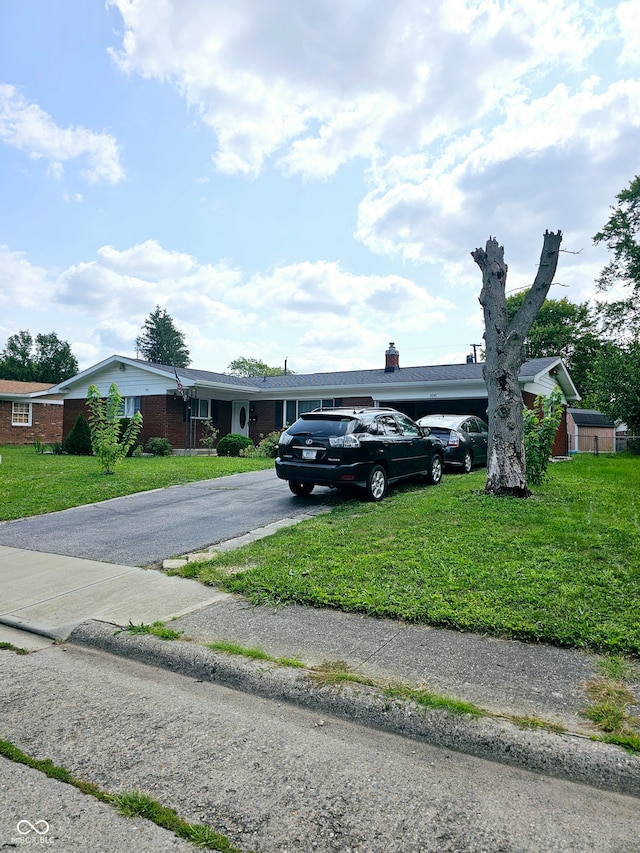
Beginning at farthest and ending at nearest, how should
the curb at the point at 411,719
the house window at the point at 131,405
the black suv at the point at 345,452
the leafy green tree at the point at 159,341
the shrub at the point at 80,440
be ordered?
the leafy green tree at the point at 159,341 → the house window at the point at 131,405 → the shrub at the point at 80,440 → the black suv at the point at 345,452 → the curb at the point at 411,719

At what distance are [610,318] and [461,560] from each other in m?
38.2

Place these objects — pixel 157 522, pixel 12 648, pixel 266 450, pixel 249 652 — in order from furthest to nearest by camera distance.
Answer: pixel 266 450 < pixel 157 522 < pixel 12 648 < pixel 249 652

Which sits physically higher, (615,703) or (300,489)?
(300,489)

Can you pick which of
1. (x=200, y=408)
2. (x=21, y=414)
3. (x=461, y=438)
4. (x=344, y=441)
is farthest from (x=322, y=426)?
(x=21, y=414)

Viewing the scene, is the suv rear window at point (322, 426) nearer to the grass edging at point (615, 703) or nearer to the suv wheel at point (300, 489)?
the suv wheel at point (300, 489)

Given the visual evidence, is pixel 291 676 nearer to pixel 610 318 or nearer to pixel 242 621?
pixel 242 621

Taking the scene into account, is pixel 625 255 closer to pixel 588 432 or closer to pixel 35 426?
pixel 588 432

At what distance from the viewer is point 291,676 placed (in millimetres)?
3439

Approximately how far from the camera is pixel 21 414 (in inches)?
1236

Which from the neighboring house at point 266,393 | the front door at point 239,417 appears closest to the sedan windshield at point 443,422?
the neighboring house at point 266,393

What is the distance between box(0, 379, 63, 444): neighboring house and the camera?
30453 millimetres

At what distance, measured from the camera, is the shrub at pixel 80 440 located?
73.1ft

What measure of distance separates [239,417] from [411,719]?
2329 cm

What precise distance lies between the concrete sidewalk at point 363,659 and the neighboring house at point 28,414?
27034 mm
